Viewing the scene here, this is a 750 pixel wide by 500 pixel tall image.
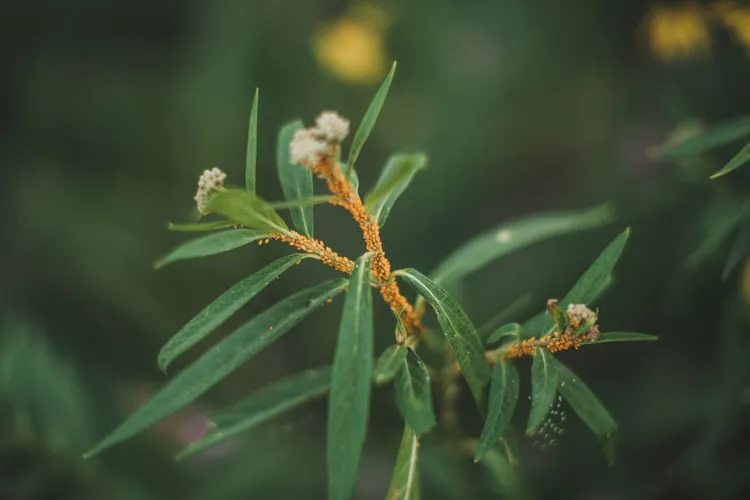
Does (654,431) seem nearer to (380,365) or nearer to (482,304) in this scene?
(482,304)

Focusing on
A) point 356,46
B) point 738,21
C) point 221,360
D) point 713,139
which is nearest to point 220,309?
point 221,360

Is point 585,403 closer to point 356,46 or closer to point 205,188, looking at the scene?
point 205,188

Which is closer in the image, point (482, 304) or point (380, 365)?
point (380, 365)

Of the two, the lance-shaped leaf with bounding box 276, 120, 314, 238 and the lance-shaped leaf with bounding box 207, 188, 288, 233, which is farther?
the lance-shaped leaf with bounding box 276, 120, 314, 238

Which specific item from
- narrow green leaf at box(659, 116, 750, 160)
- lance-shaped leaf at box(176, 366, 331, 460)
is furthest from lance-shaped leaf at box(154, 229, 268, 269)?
narrow green leaf at box(659, 116, 750, 160)

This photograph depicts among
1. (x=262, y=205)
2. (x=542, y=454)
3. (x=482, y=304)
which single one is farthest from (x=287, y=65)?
(x=262, y=205)

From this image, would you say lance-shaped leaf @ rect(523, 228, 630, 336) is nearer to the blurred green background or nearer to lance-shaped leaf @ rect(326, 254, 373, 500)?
lance-shaped leaf @ rect(326, 254, 373, 500)
